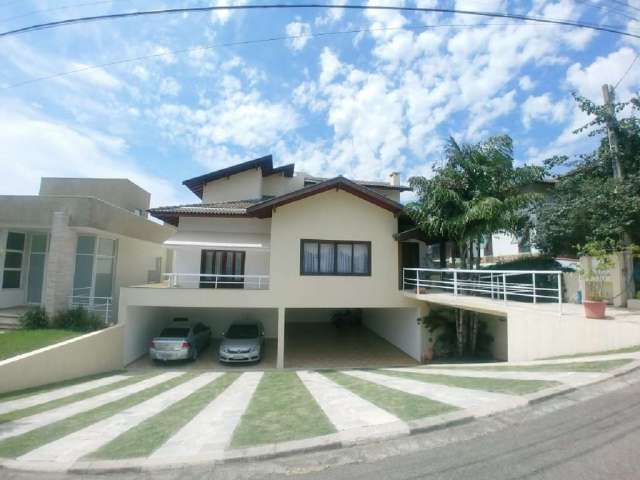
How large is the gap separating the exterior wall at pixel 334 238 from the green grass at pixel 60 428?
862 centimetres

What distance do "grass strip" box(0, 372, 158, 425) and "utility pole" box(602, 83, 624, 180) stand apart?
22.4 m

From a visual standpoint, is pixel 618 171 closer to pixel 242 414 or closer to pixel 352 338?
pixel 352 338

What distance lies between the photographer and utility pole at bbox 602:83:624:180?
52.4 ft

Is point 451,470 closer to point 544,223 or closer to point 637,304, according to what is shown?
point 637,304

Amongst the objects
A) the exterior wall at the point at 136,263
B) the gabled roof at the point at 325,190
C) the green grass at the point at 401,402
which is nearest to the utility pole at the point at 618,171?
the gabled roof at the point at 325,190

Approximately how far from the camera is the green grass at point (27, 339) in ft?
40.0

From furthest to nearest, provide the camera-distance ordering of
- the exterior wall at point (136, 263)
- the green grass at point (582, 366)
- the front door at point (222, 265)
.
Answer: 1. the exterior wall at point (136, 263)
2. the front door at point (222, 265)
3. the green grass at point (582, 366)

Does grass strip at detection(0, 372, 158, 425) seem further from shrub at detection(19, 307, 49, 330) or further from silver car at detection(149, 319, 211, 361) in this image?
shrub at detection(19, 307, 49, 330)

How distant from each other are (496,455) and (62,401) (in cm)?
1110

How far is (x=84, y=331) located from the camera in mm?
15469

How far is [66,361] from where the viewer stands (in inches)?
511

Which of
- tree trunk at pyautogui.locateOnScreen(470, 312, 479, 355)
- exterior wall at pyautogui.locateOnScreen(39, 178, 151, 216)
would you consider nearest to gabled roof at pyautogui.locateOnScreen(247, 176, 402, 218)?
tree trunk at pyautogui.locateOnScreen(470, 312, 479, 355)

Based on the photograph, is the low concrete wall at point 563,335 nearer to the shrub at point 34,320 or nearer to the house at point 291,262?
the house at point 291,262

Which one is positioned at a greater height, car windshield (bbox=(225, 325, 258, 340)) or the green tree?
the green tree
